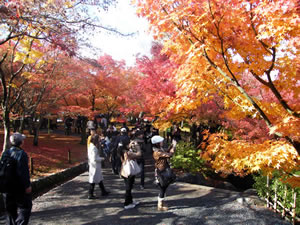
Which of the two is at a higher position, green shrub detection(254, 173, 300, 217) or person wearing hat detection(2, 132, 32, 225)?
person wearing hat detection(2, 132, 32, 225)

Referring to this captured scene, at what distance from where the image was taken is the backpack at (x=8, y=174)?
3.07m

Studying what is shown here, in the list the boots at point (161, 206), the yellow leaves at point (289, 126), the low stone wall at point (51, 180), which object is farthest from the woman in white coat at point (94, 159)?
the yellow leaves at point (289, 126)

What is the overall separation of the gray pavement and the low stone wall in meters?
0.77

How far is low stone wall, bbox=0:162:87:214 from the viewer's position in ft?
20.7

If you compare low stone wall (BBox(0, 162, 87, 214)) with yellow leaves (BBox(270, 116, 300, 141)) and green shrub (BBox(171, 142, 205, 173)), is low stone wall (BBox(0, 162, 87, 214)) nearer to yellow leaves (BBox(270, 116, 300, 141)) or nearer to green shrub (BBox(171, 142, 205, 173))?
green shrub (BBox(171, 142, 205, 173))

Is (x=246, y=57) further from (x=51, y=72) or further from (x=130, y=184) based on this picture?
(x=51, y=72)

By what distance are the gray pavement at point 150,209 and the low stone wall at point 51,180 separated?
77 cm

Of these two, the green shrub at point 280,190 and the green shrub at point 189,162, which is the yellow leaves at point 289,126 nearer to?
the green shrub at point 280,190

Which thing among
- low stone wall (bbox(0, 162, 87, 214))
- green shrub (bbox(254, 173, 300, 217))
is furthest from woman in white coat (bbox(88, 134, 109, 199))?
green shrub (bbox(254, 173, 300, 217))

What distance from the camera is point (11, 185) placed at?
310 centimetres

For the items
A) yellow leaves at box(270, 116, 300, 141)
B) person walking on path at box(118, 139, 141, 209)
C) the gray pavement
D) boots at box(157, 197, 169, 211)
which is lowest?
the gray pavement

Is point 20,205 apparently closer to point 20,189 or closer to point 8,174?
point 20,189

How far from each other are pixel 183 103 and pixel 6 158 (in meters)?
3.17

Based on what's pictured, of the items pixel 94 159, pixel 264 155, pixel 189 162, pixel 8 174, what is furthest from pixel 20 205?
pixel 189 162
